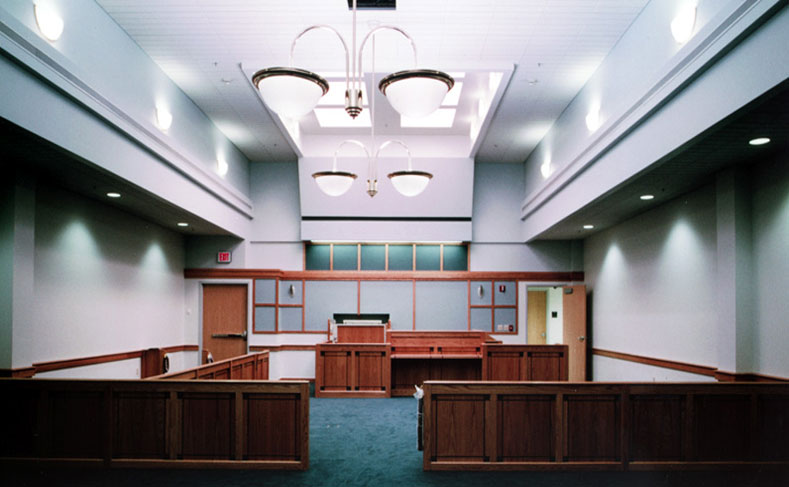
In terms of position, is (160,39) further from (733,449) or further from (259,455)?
(733,449)

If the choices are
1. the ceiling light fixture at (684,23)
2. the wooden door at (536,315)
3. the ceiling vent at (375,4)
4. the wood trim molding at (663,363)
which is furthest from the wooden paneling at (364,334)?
the wooden door at (536,315)

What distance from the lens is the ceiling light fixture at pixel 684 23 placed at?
4879 mm

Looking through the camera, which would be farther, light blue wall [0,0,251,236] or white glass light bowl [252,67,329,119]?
light blue wall [0,0,251,236]

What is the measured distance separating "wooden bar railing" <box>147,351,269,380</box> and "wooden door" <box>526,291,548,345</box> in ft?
29.0

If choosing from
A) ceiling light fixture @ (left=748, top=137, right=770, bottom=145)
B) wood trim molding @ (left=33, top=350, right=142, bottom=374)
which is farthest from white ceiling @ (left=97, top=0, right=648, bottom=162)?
wood trim molding @ (left=33, top=350, right=142, bottom=374)

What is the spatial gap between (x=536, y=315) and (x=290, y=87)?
1300 cm

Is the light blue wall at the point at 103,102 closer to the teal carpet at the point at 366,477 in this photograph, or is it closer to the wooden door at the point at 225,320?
the wooden door at the point at 225,320

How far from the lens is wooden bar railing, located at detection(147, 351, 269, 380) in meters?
5.78

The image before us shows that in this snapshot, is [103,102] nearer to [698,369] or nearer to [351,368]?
[351,368]

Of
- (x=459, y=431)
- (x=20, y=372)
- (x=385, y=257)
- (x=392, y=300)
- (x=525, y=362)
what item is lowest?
(x=459, y=431)

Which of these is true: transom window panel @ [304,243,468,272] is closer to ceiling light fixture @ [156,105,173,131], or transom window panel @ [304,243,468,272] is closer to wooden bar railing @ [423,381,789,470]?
ceiling light fixture @ [156,105,173,131]

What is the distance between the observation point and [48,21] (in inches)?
192

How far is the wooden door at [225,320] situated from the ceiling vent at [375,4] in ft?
23.2

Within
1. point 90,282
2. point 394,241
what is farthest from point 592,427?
point 394,241
